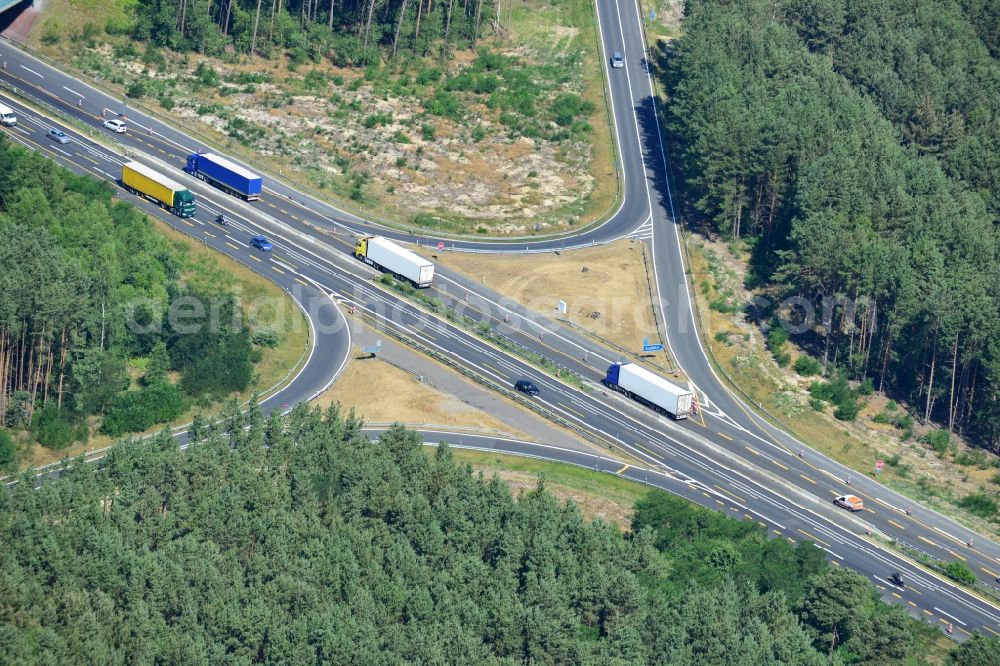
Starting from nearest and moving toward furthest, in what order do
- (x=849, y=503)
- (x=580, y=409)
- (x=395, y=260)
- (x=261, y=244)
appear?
(x=849, y=503) → (x=580, y=409) → (x=395, y=260) → (x=261, y=244)

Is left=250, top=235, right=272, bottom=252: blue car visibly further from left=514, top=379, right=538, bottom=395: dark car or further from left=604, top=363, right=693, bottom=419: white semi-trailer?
left=604, top=363, right=693, bottom=419: white semi-trailer

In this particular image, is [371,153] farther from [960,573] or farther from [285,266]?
[960,573]

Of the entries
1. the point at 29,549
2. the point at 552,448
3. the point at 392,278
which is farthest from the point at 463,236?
the point at 29,549

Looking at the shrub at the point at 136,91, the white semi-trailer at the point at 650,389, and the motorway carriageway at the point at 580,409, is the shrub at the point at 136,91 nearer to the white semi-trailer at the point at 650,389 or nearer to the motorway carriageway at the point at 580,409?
the motorway carriageway at the point at 580,409

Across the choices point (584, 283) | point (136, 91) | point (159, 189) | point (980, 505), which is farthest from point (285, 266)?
point (980, 505)

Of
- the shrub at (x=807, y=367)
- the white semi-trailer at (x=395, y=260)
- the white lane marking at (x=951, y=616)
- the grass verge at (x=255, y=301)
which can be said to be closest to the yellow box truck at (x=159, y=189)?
the grass verge at (x=255, y=301)

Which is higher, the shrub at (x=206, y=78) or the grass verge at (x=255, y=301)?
the shrub at (x=206, y=78)

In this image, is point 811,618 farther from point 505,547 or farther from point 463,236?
point 463,236
